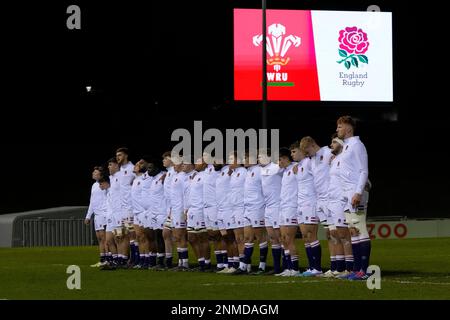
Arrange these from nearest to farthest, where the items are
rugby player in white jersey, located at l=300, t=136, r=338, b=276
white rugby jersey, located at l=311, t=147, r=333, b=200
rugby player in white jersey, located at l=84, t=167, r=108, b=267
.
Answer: rugby player in white jersey, located at l=300, t=136, r=338, b=276
white rugby jersey, located at l=311, t=147, r=333, b=200
rugby player in white jersey, located at l=84, t=167, r=108, b=267

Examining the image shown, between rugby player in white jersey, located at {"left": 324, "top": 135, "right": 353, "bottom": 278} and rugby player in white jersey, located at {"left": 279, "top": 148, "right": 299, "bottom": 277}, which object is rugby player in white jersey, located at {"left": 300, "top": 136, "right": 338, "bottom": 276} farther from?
rugby player in white jersey, located at {"left": 279, "top": 148, "right": 299, "bottom": 277}

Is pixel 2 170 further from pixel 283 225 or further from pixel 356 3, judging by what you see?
pixel 283 225

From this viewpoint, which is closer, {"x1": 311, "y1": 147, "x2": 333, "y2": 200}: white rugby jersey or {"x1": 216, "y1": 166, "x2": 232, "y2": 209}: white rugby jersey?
{"x1": 311, "y1": 147, "x2": 333, "y2": 200}: white rugby jersey

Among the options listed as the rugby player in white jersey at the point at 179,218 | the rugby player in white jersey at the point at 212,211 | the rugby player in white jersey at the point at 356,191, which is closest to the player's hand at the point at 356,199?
the rugby player in white jersey at the point at 356,191

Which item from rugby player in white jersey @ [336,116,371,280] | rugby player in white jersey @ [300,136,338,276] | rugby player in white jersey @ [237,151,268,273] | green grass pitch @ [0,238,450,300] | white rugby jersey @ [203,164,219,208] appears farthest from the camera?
white rugby jersey @ [203,164,219,208]

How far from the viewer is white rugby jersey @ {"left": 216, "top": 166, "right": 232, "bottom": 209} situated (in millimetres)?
19031

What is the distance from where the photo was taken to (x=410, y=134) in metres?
53.8

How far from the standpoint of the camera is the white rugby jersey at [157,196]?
20.5 m

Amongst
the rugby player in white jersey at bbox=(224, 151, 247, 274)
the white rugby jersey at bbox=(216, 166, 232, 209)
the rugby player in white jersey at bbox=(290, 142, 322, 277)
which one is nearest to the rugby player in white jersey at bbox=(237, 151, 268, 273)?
the rugby player in white jersey at bbox=(224, 151, 247, 274)

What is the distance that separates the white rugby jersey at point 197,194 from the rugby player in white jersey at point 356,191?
4.74 metres

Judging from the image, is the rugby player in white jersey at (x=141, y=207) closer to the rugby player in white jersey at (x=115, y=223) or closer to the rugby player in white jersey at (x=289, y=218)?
the rugby player in white jersey at (x=115, y=223)

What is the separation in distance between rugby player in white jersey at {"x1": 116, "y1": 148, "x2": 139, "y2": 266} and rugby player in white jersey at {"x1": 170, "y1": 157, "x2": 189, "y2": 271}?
121 centimetres

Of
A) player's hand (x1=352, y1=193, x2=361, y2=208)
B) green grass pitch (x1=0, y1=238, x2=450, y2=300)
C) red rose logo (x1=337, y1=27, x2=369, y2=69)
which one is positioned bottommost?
green grass pitch (x1=0, y1=238, x2=450, y2=300)

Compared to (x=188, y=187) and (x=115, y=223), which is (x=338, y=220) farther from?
(x=115, y=223)
